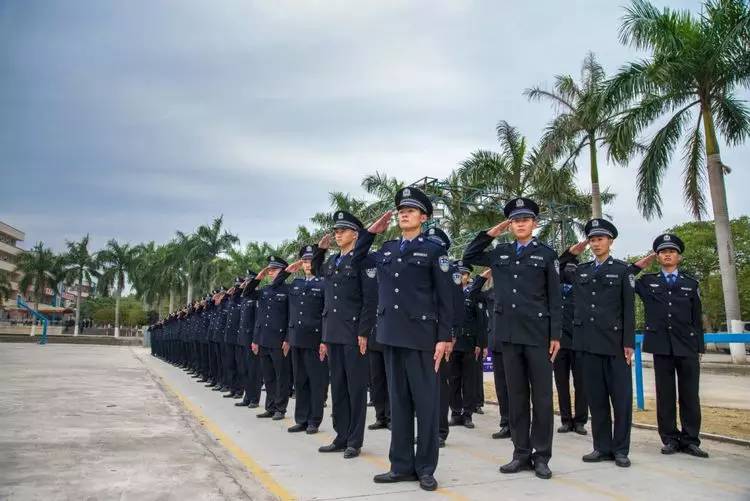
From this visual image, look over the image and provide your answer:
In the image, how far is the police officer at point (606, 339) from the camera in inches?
219

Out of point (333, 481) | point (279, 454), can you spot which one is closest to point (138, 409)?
point (279, 454)

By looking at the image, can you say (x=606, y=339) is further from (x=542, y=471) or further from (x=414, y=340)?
(x=414, y=340)

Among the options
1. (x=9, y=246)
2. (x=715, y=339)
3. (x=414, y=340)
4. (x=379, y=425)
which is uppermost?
(x=9, y=246)

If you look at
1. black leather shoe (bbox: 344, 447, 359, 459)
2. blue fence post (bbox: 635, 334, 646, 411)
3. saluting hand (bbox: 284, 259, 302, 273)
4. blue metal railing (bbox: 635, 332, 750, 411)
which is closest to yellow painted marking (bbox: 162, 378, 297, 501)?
black leather shoe (bbox: 344, 447, 359, 459)

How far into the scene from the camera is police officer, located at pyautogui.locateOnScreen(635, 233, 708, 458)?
5930mm

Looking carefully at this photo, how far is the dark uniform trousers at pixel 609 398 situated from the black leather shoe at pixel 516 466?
2.97 ft

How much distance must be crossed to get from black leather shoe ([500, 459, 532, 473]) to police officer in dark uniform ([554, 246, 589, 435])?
2.16m

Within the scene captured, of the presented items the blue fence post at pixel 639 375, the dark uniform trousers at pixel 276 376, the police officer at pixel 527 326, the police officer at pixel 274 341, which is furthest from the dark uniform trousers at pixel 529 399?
the blue fence post at pixel 639 375

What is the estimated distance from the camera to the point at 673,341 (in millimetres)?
6066

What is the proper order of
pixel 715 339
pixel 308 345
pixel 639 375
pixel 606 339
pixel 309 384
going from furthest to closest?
pixel 639 375 < pixel 715 339 < pixel 309 384 < pixel 308 345 < pixel 606 339

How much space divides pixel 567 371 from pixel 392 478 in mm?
3940

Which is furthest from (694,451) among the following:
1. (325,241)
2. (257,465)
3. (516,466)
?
(325,241)

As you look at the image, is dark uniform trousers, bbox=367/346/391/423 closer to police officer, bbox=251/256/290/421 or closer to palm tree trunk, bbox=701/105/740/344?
police officer, bbox=251/256/290/421

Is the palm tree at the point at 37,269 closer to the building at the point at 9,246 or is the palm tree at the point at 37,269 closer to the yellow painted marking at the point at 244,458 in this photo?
the building at the point at 9,246
